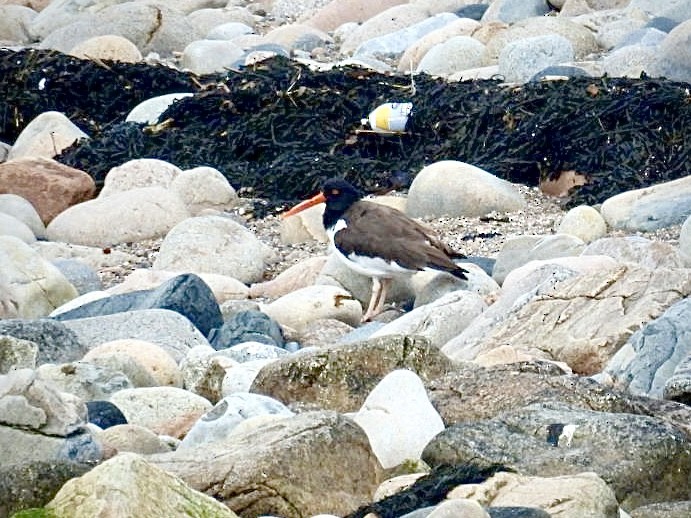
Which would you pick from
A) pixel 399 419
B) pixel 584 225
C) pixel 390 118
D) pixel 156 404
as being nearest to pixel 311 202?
pixel 584 225

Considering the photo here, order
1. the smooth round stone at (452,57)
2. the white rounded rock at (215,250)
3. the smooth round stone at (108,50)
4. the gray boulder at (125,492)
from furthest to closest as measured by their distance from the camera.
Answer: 1. the smooth round stone at (108,50)
2. the smooth round stone at (452,57)
3. the white rounded rock at (215,250)
4. the gray boulder at (125,492)

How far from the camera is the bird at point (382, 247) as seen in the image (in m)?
9.12

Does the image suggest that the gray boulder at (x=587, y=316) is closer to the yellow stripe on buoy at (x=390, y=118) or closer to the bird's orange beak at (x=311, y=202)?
the bird's orange beak at (x=311, y=202)

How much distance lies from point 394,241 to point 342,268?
1.92 feet

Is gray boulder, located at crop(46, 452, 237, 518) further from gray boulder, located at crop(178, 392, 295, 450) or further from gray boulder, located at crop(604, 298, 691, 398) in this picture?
gray boulder, located at crop(604, 298, 691, 398)

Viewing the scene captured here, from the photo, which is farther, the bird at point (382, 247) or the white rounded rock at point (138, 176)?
the white rounded rock at point (138, 176)

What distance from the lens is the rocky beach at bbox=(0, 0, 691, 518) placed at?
474 cm

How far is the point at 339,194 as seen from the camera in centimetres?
985

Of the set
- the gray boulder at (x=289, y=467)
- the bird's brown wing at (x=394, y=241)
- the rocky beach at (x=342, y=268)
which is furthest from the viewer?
the bird's brown wing at (x=394, y=241)

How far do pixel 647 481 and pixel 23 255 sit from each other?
536 cm

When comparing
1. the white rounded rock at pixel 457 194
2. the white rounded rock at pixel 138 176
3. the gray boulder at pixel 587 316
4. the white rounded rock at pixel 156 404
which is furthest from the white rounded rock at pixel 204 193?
the white rounded rock at pixel 156 404

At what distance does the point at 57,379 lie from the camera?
21.1ft

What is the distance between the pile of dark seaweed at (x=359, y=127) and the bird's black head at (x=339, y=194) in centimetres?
200

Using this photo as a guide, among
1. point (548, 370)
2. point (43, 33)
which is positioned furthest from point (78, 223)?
point (43, 33)
